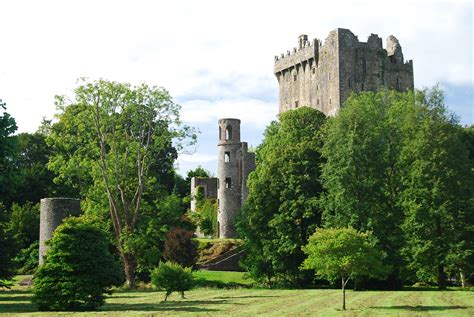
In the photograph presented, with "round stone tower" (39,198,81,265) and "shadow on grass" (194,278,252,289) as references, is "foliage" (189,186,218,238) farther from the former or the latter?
"round stone tower" (39,198,81,265)

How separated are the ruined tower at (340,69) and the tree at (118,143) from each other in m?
24.2

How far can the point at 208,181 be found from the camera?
66625 millimetres

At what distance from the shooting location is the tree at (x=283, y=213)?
3478cm

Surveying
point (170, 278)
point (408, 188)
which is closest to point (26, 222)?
point (170, 278)

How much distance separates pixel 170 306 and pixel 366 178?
1537 centimetres

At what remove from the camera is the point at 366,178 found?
33.7 m

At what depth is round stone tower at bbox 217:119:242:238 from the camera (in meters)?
56.3

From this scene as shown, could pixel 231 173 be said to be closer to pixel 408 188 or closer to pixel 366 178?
pixel 366 178

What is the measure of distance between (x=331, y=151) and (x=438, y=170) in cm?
558

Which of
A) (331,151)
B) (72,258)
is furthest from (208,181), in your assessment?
(72,258)

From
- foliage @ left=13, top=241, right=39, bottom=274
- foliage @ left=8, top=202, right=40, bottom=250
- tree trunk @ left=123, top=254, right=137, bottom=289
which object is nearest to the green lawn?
tree trunk @ left=123, top=254, right=137, bottom=289

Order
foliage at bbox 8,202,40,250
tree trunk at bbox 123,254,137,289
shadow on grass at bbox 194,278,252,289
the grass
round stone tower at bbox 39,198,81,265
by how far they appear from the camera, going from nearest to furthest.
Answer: the grass → round stone tower at bbox 39,198,81,265 → shadow on grass at bbox 194,278,252,289 → tree trunk at bbox 123,254,137,289 → foliage at bbox 8,202,40,250

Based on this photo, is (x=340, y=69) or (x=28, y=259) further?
(x=340, y=69)

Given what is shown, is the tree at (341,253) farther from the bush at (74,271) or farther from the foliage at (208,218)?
the foliage at (208,218)
